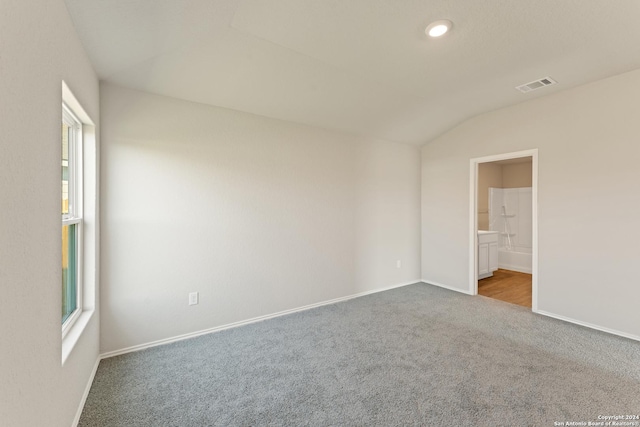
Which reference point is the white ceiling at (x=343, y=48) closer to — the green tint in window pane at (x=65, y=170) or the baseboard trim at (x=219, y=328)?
the green tint in window pane at (x=65, y=170)

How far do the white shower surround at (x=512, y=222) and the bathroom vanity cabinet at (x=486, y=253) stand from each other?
34.8 inches

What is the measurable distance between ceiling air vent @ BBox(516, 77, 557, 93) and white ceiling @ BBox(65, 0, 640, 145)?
0.30ft

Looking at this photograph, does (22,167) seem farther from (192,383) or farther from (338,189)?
(338,189)

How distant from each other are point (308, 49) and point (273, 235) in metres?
1.95

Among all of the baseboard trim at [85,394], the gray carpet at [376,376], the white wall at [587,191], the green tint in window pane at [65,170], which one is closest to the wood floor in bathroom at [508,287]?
the white wall at [587,191]

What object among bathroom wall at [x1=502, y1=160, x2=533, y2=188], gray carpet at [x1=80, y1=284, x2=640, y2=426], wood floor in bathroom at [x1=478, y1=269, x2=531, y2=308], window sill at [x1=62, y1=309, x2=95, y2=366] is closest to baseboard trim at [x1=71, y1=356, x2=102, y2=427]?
gray carpet at [x1=80, y1=284, x2=640, y2=426]

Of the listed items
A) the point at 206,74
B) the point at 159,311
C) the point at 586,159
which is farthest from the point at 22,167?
the point at 586,159

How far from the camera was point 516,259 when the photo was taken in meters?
5.68

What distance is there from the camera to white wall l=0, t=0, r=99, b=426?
96 cm

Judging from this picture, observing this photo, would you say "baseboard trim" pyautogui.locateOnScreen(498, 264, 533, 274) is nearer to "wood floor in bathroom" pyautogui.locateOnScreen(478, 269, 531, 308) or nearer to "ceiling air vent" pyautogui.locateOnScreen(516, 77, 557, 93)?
"wood floor in bathroom" pyautogui.locateOnScreen(478, 269, 531, 308)

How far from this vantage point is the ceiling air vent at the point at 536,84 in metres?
2.90

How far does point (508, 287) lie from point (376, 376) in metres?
3.52

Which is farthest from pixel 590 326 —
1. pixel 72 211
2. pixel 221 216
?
pixel 72 211

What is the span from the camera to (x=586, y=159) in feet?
9.80
